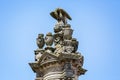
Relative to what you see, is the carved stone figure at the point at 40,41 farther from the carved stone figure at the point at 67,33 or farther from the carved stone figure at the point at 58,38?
the carved stone figure at the point at 67,33

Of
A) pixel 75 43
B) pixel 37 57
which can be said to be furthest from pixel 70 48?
pixel 37 57

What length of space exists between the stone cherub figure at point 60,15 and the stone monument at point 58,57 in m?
0.38

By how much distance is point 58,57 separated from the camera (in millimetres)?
26516

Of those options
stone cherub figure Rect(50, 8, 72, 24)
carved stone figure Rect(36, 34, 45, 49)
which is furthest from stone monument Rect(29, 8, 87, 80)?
stone cherub figure Rect(50, 8, 72, 24)

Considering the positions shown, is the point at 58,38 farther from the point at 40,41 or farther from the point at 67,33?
the point at 40,41

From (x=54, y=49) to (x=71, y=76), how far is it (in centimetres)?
260

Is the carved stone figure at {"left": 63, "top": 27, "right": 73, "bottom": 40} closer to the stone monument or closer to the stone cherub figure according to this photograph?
the stone monument

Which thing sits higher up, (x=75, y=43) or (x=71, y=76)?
(x=75, y=43)

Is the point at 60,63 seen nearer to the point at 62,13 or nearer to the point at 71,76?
the point at 71,76

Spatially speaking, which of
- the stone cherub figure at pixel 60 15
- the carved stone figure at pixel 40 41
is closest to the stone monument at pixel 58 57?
the carved stone figure at pixel 40 41

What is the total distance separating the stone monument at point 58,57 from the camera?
26.3 metres

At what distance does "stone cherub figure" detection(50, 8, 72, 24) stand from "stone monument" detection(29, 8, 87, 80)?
38 cm

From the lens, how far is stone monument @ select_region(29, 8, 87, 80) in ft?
86.4

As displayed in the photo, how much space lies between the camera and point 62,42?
2761 centimetres
